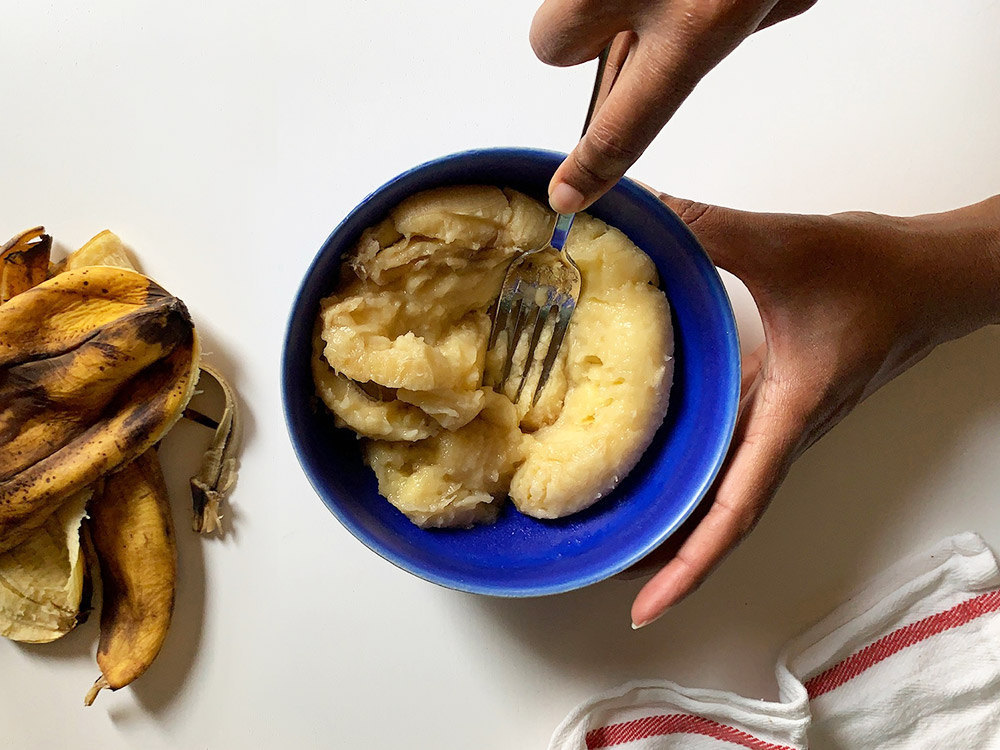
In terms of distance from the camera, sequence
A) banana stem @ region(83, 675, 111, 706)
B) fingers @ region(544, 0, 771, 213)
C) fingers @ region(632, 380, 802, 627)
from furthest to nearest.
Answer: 1. banana stem @ region(83, 675, 111, 706)
2. fingers @ region(632, 380, 802, 627)
3. fingers @ region(544, 0, 771, 213)

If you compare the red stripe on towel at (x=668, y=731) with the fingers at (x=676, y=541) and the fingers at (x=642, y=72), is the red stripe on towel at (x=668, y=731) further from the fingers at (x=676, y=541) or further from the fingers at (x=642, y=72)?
the fingers at (x=642, y=72)

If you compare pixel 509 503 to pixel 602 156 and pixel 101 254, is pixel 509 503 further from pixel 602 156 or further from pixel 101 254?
pixel 101 254

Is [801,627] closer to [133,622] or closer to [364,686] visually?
[364,686]

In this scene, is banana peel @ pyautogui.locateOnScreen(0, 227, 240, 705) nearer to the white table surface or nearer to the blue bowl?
the white table surface

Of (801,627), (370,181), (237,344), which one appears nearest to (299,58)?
(370,181)

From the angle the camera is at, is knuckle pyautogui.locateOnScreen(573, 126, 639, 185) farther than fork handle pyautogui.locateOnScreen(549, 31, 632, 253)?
No

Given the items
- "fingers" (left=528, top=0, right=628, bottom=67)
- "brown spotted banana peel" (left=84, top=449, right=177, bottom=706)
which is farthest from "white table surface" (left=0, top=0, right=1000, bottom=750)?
"fingers" (left=528, top=0, right=628, bottom=67)
